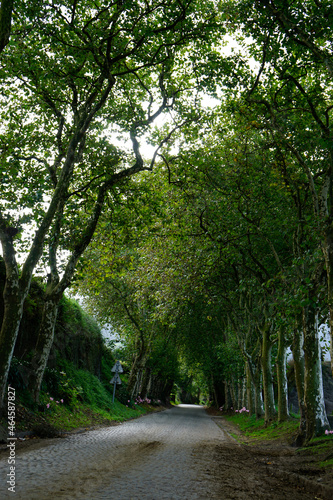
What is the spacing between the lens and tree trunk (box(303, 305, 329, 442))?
1005 cm

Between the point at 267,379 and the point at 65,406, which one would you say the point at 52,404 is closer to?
the point at 65,406

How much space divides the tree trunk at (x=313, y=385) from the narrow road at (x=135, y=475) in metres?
1.71

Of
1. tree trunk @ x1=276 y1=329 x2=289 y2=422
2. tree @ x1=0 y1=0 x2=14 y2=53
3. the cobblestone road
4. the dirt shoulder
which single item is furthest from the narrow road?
tree @ x1=0 y1=0 x2=14 y2=53

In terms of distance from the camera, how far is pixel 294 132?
1113 centimetres

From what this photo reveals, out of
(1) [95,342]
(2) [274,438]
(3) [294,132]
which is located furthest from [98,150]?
(1) [95,342]

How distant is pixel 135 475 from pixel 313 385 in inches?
239

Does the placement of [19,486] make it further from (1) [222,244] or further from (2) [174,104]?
(2) [174,104]

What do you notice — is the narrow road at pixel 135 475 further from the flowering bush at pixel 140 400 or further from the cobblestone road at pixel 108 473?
the flowering bush at pixel 140 400

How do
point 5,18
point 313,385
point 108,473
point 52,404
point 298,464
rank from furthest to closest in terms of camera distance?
point 52,404 < point 313,385 < point 298,464 < point 5,18 < point 108,473

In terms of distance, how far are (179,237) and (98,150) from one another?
187 inches

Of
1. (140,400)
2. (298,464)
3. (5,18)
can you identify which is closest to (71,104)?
(5,18)

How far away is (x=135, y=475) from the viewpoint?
6305mm

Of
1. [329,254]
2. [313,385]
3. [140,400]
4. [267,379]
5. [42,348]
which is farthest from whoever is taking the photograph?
[140,400]

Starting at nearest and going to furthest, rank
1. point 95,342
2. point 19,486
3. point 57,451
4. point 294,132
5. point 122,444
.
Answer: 1. point 19,486
2. point 57,451
3. point 122,444
4. point 294,132
5. point 95,342
